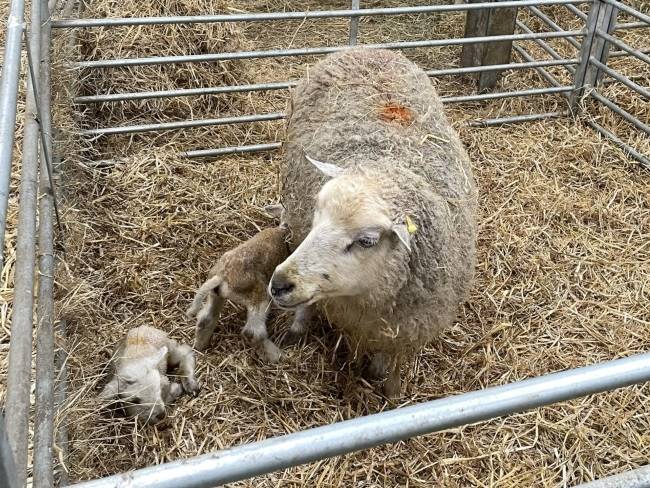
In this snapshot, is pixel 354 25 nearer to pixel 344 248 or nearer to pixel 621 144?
pixel 621 144

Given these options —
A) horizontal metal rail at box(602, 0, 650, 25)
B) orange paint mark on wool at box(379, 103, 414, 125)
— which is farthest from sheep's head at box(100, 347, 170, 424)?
horizontal metal rail at box(602, 0, 650, 25)

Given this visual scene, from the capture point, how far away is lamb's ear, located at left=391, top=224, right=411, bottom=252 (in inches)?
106

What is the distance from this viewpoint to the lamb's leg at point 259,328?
3516 mm

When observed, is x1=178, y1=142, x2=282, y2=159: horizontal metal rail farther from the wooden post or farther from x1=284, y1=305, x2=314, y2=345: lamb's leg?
the wooden post

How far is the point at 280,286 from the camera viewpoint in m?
2.64

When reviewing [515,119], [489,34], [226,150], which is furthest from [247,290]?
[489,34]

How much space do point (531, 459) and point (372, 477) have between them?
2.51 ft

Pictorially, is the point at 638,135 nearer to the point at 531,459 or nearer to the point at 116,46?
the point at 531,459

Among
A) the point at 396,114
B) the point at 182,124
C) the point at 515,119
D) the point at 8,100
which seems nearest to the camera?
the point at 8,100

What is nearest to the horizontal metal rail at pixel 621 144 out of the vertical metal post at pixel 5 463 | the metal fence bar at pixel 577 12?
the metal fence bar at pixel 577 12

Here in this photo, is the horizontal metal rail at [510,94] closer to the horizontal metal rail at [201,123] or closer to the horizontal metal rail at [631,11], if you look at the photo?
the horizontal metal rail at [201,123]

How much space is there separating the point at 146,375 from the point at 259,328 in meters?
0.66

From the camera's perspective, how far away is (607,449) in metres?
3.26

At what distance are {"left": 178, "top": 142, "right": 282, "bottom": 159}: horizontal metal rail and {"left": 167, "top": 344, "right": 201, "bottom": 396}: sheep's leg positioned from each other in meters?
2.04
